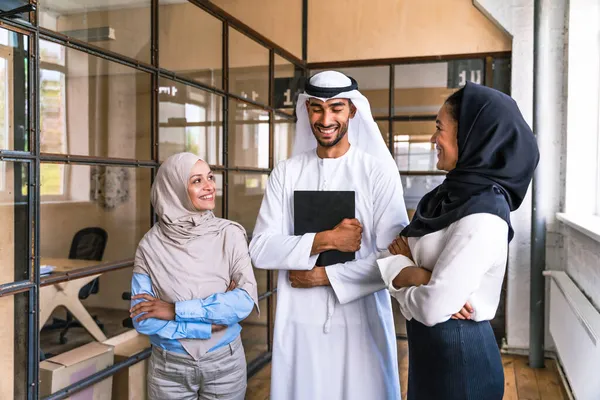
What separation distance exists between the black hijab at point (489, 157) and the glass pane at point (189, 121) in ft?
5.10

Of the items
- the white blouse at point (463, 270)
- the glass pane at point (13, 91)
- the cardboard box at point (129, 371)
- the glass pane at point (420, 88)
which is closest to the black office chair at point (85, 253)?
the cardboard box at point (129, 371)

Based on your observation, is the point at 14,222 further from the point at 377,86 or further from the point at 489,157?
the point at 377,86

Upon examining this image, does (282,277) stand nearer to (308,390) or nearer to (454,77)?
(308,390)

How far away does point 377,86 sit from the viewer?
4.36m

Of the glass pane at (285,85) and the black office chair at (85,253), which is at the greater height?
the glass pane at (285,85)

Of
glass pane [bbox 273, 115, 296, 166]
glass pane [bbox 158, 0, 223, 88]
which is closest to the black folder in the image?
glass pane [bbox 158, 0, 223, 88]

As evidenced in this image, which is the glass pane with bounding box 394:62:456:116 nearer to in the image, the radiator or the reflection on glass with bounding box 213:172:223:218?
the radiator

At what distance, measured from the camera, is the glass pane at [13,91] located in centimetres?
154

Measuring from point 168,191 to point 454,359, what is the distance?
3.29 ft

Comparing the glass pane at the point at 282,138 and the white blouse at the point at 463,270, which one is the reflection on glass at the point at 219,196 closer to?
the glass pane at the point at 282,138

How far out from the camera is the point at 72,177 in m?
1.94

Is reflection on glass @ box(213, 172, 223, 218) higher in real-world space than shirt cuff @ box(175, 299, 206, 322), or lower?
higher

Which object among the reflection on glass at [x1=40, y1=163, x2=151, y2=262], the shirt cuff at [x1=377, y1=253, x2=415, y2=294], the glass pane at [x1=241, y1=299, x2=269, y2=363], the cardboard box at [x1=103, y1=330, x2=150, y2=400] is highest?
the reflection on glass at [x1=40, y1=163, x2=151, y2=262]

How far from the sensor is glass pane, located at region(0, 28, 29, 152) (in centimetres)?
154
